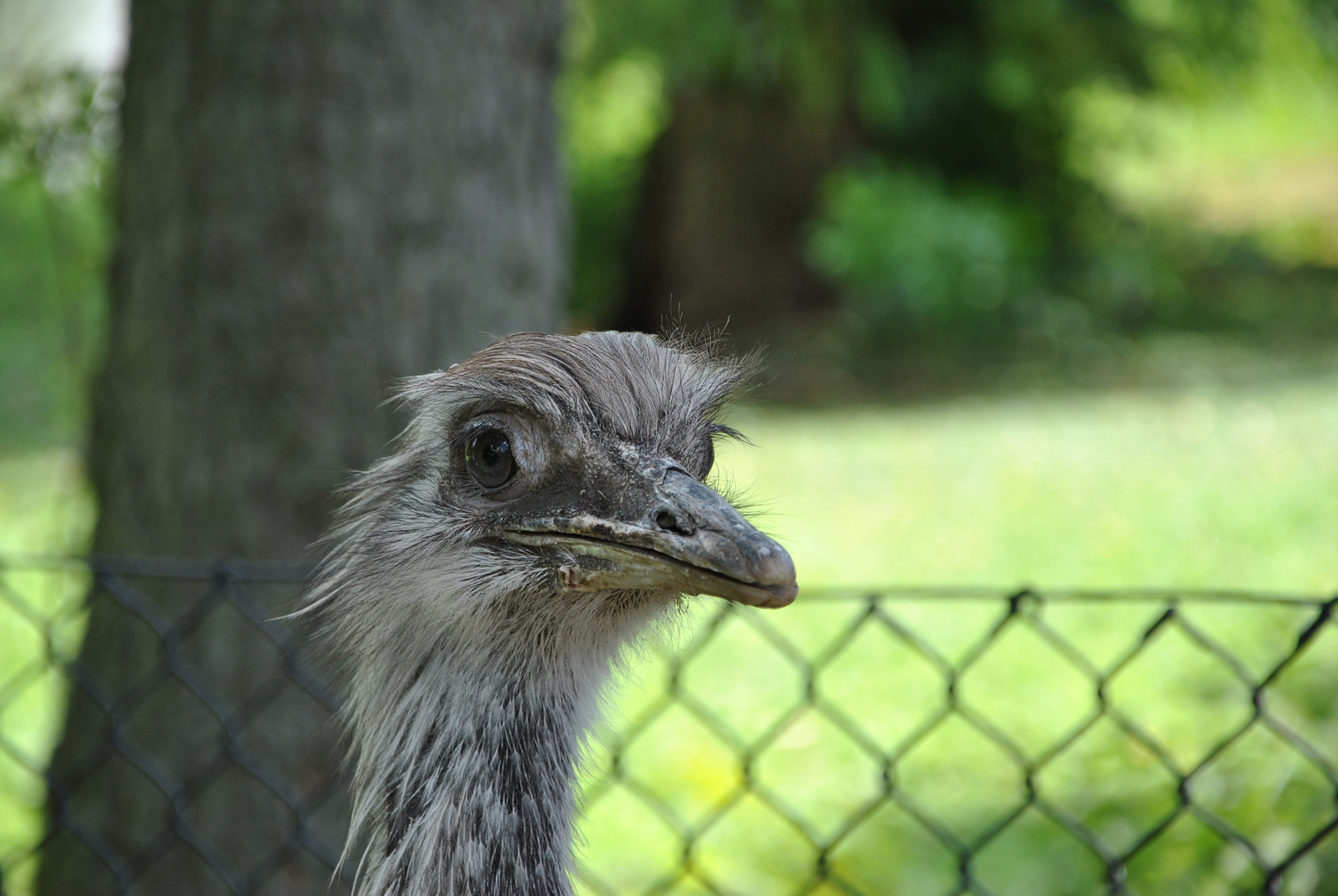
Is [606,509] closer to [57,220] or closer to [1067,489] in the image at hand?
[57,220]

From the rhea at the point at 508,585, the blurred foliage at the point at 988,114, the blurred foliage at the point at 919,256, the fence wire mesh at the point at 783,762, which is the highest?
the blurred foliage at the point at 988,114

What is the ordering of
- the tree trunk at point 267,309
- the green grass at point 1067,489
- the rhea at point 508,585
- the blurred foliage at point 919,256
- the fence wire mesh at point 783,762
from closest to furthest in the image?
the rhea at point 508,585 → the fence wire mesh at point 783,762 → the tree trunk at point 267,309 → the green grass at point 1067,489 → the blurred foliage at point 919,256

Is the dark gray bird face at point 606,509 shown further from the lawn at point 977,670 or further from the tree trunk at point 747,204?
the tree trunk at point 747,204

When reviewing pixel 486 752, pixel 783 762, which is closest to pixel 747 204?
pixel 783 762

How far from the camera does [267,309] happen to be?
2650 millimetres

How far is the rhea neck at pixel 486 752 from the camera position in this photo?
5.22 feet

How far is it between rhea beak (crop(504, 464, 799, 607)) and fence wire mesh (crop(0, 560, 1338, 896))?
389mm

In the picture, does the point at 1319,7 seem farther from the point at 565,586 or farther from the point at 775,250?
the point at 565,586

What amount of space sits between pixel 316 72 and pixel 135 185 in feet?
1.71

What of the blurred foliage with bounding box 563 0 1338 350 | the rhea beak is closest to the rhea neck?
the rhea beak

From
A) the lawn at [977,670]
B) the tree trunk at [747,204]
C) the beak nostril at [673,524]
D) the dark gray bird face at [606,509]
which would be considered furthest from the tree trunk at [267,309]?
the tree trunk at [747,204]

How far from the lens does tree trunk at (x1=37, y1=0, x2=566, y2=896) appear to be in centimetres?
264

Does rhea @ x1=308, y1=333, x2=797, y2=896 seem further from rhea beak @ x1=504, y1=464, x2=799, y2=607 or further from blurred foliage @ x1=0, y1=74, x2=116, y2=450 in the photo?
blurred foliage @ x1=0, y1=74, x2=116, y2=450

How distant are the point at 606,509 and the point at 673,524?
0.35 ft
